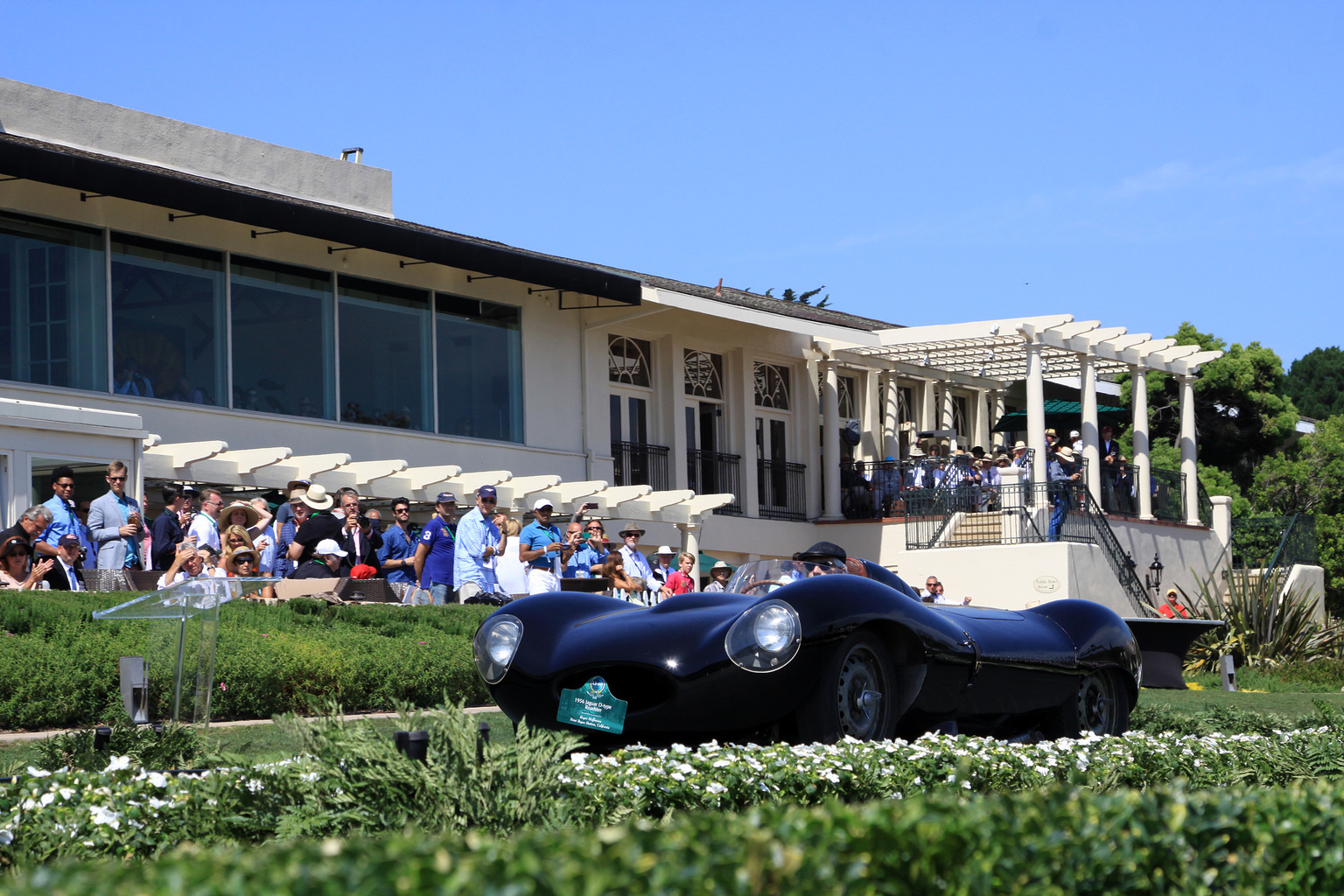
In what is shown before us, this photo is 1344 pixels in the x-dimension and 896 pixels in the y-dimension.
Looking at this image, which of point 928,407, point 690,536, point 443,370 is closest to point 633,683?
point 443,370

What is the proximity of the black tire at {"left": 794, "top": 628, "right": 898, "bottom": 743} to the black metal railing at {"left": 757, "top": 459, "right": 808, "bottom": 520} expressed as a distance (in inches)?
851

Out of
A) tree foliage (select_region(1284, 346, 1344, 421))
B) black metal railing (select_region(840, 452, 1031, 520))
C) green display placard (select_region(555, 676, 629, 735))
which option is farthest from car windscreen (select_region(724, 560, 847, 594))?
tree foliage (select_region(1284, 346, 1344, 421))

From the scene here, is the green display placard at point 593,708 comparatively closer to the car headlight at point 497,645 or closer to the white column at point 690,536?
the car headlight at point 497,645

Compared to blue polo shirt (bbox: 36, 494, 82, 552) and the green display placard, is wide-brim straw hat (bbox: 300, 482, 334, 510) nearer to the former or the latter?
blue polo shirt (bbox: 36, 494, 82, 552)

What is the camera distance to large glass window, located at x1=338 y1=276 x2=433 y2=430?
73.0ft

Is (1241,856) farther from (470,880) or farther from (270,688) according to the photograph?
(270,688)

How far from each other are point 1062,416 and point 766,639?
30239 millimetres

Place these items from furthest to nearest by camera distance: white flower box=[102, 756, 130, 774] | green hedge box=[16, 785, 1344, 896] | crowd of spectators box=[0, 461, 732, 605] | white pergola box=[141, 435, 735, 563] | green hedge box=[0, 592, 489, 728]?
1. white pergola box=[141, 435, 735, 563]
2. crowd of spectators box=[0, 461, 732, 605]
3. green hedge box=[0, 592, 489, 728]
4. white flower box=[102, 756, 130, 774]
5. green hedge box=[16, 785, 1344, 896]

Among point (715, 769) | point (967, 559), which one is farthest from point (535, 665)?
point (967, 559)

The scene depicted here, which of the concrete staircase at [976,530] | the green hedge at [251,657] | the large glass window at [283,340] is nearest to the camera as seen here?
the green hedge at [251,657]

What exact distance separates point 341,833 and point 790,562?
163 inches

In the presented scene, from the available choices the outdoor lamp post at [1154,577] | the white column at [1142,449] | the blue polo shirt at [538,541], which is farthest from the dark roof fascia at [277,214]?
the outdoor lamp post at [1154,577]

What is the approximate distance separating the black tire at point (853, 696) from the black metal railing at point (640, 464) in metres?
→ 19.2

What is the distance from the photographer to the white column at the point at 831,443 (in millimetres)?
29578
